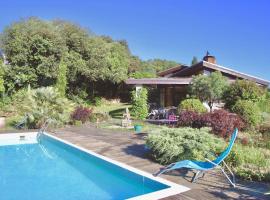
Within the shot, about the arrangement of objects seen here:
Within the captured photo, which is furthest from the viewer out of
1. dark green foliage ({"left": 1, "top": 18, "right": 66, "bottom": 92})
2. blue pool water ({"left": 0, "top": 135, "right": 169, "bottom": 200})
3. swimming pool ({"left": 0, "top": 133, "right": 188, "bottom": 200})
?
dark green foliage ({"left": 1, "top": 18, "right": 66, "bottom": 92})

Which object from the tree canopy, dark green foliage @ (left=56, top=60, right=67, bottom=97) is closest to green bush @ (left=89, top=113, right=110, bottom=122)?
dark green foliage @ (left=56, top=60, right=67, bottom=97)

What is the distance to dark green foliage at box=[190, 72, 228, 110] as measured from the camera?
1419 cm

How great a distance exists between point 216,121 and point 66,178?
512cm

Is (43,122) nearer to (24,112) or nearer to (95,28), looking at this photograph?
(24,112)

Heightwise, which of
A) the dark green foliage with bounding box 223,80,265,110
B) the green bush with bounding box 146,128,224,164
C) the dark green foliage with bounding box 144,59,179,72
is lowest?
the green bush with bounding box 146,128,224,164

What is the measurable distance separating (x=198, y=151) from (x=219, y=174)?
0.68m

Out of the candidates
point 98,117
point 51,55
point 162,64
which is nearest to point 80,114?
point 98,117

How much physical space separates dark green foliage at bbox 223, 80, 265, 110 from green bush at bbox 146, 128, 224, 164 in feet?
20.9

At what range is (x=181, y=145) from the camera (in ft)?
20.4

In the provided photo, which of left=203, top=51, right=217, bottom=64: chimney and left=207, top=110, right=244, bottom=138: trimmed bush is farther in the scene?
left=203, top=51, right=217, bottom=64: chimney

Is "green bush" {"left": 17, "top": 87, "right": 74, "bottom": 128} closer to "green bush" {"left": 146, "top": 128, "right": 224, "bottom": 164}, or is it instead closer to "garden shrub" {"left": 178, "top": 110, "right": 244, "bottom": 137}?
"garden shrub" {"left": 178, "top": 110, "right": 244, "bottom": 137}

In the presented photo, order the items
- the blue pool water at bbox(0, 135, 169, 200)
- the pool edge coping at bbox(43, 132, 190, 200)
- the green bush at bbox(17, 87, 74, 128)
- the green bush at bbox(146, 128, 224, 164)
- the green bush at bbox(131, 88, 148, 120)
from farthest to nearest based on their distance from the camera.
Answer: the green bush at bbox(131, 88, 148, 120), the green bush at bbox(17, 87, 74, 128), the green bush at bbox(146, 128, 224, 164), the blue pool water at bbox(0, 135, 169, 200), the pool edge coping at bbox(43, 132, 190, 200)

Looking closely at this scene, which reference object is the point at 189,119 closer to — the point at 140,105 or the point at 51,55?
the point at 140,105

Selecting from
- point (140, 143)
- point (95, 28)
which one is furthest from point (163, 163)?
point (95, 28)
